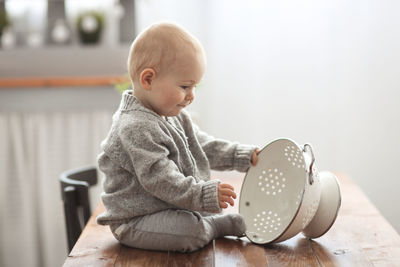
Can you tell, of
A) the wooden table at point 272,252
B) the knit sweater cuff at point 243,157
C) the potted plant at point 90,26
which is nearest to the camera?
the wooden table at point 272,252

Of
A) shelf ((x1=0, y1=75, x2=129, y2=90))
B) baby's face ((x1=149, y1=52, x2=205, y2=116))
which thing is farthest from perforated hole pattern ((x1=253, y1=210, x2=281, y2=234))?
shelf ((x1=0, y1=75, x2=129, y2=90))

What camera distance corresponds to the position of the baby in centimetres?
104

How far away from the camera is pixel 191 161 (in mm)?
1146

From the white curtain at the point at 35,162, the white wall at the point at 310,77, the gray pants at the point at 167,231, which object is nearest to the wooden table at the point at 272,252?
the gray pants at the point at 167,231

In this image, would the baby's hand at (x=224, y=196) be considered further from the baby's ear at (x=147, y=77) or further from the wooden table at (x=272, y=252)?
the baby's ear at (x=147, y=77)

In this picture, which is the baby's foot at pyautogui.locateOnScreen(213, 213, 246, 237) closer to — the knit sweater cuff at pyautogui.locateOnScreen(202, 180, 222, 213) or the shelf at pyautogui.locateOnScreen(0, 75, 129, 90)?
the knit sweater cuff at pyautogui.locateOnScreen(202, 180, 222, 213)

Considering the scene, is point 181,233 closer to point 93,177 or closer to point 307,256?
point 307,256

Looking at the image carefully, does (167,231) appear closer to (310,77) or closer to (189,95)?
(189,95)

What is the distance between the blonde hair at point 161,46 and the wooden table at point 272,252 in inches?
13.7

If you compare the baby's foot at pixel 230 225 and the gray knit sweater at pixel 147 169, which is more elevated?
the gray knit sweater at pixel 147 169

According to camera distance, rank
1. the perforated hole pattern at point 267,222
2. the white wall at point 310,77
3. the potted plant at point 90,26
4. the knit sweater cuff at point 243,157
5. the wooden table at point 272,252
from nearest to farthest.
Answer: the wooden table at point 272,252, the perforated hole pattern at point 267,222, the knit sweater cuff at point 243,157, the white wall at point 310,77, the potted plant at point 90,26

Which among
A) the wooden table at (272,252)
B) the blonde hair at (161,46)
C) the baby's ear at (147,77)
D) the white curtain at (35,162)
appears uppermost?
the blonde hair at (161,46)

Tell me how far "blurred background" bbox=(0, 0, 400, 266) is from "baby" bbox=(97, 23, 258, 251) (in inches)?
42.4

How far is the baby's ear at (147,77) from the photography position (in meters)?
1.07
